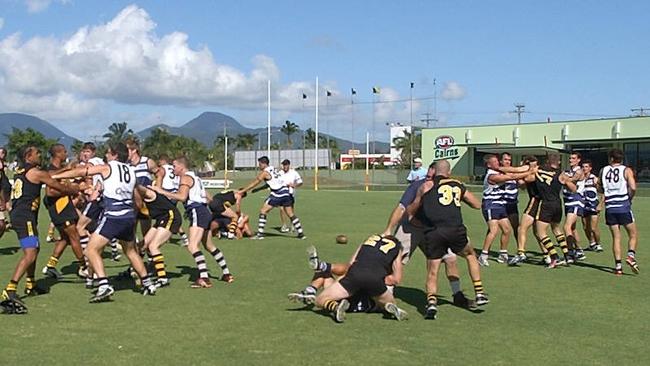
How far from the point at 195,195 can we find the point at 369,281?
11.9 ft

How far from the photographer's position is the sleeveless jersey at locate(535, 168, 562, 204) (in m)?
13.4

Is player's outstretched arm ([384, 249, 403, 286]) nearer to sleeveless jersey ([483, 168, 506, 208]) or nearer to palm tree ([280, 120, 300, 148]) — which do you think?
sleeveless jersey ([483, 168, 506, 208])

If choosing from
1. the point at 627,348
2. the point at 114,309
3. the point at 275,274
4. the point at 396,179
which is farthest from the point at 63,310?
the point at 396,179

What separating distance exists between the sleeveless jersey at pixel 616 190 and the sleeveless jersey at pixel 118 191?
7.87 meters

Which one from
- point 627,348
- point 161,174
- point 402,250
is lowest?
point 627,348

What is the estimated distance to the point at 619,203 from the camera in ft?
41.1

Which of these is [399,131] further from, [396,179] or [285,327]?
[285,327]

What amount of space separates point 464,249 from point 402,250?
77cm

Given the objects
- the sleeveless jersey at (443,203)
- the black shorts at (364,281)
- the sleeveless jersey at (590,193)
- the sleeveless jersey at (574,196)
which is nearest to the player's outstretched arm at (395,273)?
the black shorts at (364,281)

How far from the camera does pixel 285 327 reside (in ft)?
27.0

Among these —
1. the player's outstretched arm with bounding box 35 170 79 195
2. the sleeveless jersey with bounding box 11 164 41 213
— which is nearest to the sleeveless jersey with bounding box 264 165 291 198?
the player's outstretched arm with bounding box 35 170 79 195

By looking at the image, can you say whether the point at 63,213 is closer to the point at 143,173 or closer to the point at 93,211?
the point at 93,211

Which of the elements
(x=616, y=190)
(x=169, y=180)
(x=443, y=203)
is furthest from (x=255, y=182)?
(x=443, y=203)

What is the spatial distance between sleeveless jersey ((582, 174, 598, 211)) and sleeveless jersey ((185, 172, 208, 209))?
26.8 ft
